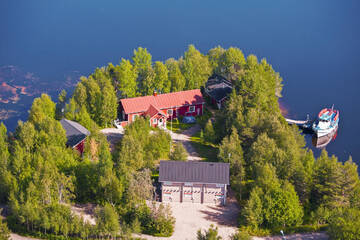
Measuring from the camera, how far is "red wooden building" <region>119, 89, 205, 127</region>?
63062 millimetres

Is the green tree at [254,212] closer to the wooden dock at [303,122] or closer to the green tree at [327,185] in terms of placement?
the green tree at [327,185]

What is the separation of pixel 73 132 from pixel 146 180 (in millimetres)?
15806

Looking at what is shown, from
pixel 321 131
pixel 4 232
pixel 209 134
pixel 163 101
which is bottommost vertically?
pixel 4 232

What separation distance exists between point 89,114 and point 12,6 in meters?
96.1

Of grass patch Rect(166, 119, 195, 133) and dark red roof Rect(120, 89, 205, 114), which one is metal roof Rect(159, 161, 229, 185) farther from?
dark red roof Rect(120, 89, 205, 114)

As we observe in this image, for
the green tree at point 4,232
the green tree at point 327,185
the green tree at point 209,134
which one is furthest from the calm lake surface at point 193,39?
the green tree at point 4,232

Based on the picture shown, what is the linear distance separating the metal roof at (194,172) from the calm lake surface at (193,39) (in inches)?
1374

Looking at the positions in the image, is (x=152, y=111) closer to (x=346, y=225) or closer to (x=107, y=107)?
(x=107, y=107)

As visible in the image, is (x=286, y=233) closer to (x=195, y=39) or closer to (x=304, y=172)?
(x=304, y=172)

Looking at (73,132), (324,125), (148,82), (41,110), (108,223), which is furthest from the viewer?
(148,82)

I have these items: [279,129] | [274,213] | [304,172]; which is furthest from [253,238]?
[279,129]

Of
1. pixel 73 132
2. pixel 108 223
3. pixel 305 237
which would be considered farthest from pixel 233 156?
pixel 73 132

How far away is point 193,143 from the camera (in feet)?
195

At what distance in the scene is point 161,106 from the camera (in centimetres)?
6556
